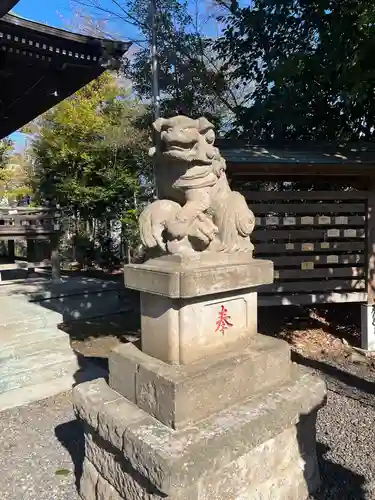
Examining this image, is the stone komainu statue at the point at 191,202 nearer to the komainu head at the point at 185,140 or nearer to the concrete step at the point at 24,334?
the komainu head at the point at 185,140

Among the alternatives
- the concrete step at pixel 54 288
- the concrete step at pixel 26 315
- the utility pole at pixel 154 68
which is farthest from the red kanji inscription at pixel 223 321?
the utility pole at pixel 154 68

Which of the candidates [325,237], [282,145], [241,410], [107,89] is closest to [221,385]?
[241,410]

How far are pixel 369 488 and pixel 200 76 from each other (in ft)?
32.1

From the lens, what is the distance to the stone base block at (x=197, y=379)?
2180mm

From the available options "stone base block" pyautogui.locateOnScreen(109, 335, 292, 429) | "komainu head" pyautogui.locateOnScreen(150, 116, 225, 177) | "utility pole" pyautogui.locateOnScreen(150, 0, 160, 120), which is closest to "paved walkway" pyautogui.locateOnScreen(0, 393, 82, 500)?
"stone base block" pyautogui.locateOnScreen(109, 335, 292, 429)

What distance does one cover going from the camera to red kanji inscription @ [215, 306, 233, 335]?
2502 mm

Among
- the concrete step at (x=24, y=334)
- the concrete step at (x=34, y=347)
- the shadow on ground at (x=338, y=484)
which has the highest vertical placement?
the concrete step at (x=24, y=334)

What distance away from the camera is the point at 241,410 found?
2.36 meters

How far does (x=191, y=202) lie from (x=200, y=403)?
1.24 meters

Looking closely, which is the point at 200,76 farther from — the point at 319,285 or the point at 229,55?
the point at 319,285

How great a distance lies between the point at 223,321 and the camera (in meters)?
2.52

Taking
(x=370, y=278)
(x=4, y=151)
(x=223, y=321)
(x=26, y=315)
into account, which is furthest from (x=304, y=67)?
(x=4, y=151)

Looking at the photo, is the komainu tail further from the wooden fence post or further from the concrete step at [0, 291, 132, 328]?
the wooden fence post

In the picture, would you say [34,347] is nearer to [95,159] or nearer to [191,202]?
[191,202]
